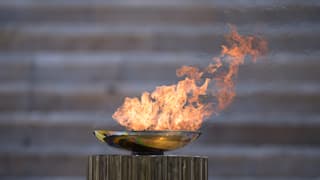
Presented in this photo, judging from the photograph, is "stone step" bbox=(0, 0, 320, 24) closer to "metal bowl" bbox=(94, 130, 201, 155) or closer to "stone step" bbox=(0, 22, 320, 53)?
"stone step" bbox=(0, 22, 320, 53)

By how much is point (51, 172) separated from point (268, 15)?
1.61m

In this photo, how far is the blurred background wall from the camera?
4172mm

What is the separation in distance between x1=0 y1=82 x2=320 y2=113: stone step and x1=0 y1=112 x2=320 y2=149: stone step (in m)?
0.04

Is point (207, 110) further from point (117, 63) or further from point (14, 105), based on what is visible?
point (14, 105)

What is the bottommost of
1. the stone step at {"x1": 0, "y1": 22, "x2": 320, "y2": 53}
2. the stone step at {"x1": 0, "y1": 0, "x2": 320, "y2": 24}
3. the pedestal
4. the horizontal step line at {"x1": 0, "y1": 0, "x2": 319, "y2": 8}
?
the pedestal

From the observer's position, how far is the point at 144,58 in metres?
4.24

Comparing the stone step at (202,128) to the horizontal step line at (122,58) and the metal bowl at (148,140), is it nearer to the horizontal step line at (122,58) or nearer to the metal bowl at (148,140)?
the horizontal step line at (122,58)

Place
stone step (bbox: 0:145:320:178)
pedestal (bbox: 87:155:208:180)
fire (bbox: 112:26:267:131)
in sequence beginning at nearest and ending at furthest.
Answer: pedestal (bbox: 87:155:208:180) < fire (bbox: 112:26:267:131) < stone step (bbox: 0:145:320:178)

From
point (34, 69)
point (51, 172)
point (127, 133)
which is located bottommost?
point (51, 172)

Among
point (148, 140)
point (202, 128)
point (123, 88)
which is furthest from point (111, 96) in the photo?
point (148, 140)

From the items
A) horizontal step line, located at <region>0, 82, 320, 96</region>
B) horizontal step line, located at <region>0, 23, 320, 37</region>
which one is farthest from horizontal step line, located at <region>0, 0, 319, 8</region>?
horizontal step line, located at <region>0, 82, 320, 96</region>

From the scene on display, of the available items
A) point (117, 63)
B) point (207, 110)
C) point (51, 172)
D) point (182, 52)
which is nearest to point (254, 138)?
point (207, 110)

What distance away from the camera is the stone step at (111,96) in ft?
13.7

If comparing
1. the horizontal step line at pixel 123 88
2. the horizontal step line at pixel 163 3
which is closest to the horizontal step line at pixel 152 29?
the horizontal step line at pixel 163 3
